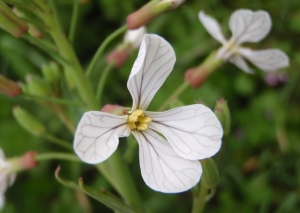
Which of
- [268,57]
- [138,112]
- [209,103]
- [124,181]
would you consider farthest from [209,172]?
[209,103]

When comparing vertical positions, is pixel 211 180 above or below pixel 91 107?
below

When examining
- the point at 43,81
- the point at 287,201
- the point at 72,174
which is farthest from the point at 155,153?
the point at 72,174

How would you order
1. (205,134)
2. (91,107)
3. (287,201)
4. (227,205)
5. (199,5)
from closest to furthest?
(205,134), (91,107), (287,201), (227,205), (199,5)

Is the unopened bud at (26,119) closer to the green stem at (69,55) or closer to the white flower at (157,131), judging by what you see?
the green stem at (69,55)

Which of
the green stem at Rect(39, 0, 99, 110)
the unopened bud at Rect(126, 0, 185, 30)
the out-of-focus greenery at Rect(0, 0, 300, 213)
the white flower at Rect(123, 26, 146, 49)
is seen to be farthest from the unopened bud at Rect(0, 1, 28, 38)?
the out-of-focus greenery at Rect(0, 0, 300, 213)

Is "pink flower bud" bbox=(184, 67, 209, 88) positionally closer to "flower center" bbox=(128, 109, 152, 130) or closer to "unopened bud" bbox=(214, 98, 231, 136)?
"unopened bud" bbox=(214, 98, 231, 136)

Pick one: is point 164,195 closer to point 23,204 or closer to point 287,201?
point 287,201
